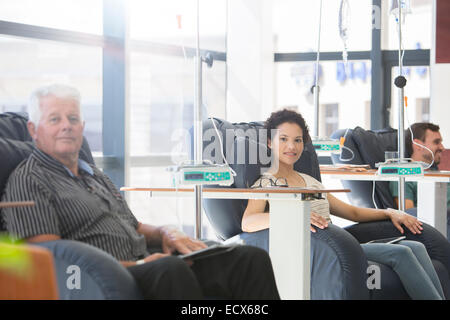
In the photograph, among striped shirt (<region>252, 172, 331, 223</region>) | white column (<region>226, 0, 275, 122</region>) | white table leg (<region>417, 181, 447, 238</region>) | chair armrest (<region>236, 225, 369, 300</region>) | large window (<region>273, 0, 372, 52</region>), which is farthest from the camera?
large window (<region>273, 0, 372, 52</region>)

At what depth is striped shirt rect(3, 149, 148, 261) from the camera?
6.03 ft

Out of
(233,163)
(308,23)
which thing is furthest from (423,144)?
(308,23)

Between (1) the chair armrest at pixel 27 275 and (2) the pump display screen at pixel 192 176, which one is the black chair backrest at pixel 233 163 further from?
(1) the chair armrest at pixel 27 275

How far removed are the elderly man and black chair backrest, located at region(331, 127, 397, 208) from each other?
211 centimetres

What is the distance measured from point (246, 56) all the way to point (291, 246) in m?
3.61

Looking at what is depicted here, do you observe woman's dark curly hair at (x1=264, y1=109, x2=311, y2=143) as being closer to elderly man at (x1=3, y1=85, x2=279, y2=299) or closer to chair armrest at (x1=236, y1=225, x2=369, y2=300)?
chair armrest at (x1=236, y1=225, x2=369, y2=300)

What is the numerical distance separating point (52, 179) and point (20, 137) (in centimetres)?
31

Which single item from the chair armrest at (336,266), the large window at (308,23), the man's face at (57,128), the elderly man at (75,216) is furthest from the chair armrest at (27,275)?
the large window at (308,23)

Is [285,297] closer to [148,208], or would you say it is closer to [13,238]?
[13,238]

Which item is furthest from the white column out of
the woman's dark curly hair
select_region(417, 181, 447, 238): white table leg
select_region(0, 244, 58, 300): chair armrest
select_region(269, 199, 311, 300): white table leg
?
select_region(0, 244, 58, 300): chair armrest

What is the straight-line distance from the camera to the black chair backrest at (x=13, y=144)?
6.54ft

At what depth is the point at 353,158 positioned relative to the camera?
413 centimetres

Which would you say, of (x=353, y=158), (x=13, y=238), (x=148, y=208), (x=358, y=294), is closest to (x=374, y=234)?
(x=358, y=294)

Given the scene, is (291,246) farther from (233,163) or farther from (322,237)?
(233,163)
